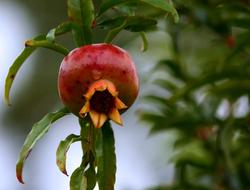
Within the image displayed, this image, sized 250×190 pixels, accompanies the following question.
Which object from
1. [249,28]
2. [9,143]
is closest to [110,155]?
[249,28]

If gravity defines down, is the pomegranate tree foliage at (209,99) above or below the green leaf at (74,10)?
below

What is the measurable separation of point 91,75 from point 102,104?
50mm

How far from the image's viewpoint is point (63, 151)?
1030 mm

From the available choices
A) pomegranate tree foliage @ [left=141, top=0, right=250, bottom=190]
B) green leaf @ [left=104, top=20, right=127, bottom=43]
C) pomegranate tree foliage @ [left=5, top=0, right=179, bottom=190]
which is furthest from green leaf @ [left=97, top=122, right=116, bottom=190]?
pomegranate tree foliage @ [left=141, top=0, right=250, bottom=190]

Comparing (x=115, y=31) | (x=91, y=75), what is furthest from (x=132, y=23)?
(x=91, y=75)

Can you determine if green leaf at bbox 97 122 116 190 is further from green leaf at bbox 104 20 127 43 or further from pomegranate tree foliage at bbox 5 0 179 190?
green leaf at bbox 104 20 127 43

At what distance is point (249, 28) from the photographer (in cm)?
166

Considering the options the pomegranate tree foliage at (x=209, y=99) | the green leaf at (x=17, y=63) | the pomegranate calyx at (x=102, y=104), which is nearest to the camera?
the pomegranate calyx at (x=102, y=104)

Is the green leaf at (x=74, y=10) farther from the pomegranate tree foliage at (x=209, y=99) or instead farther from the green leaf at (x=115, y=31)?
the pomegranate tree foliage at (x=209, y=99)

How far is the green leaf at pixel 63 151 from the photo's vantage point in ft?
3.30

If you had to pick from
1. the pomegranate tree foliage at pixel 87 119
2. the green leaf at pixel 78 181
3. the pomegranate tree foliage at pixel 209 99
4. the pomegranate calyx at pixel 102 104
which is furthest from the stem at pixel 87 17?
the pomegranate tree foliage at pixel 209 99

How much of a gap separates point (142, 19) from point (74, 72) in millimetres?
156

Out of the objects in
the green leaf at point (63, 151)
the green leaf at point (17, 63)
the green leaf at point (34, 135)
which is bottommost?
the green leaf at point (63, 151)

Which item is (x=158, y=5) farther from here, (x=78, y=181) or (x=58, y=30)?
(x=78, y=181)
